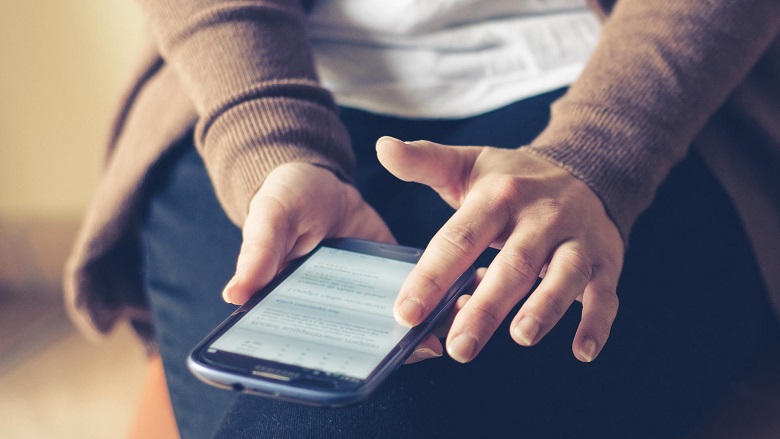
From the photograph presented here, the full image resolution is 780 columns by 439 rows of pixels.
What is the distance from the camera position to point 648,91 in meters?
0.52

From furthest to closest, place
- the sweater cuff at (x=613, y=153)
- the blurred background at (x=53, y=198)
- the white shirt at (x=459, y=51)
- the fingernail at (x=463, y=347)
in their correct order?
the blurred background at (x=53, y=198)
the white shirt at (x=459, y=51)
the sweater cuff at (x=613, y=153)
the fingernail at (x=463, y=347)

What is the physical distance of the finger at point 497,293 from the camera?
14.6 inches

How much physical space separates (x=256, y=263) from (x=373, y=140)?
22 cm

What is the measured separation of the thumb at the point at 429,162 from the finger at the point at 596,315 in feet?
0.35

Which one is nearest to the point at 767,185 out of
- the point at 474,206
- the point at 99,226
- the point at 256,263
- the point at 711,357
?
the point at 711,357

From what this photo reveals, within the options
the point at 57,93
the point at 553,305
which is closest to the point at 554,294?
the point at 553,305

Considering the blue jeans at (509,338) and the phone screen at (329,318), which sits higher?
the phone screen at (329,318)

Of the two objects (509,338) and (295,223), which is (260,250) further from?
(509,338)

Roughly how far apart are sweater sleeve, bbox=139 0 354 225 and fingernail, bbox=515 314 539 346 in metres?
0.20

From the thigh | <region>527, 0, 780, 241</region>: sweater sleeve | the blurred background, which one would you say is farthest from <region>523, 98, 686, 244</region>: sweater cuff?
the blurred background

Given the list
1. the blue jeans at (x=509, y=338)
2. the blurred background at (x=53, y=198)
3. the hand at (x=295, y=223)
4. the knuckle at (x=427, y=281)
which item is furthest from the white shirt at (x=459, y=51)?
the blurred background at (x=53, y=198)

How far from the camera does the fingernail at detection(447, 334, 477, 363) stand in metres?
0.37

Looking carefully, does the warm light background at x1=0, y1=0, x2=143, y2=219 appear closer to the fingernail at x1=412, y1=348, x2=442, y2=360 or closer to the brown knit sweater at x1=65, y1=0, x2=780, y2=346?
the brown knit sweater at x1=65, y1=0, x2=780, y2=346

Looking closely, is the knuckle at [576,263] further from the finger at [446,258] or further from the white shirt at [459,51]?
the white shirt at [459,51]
